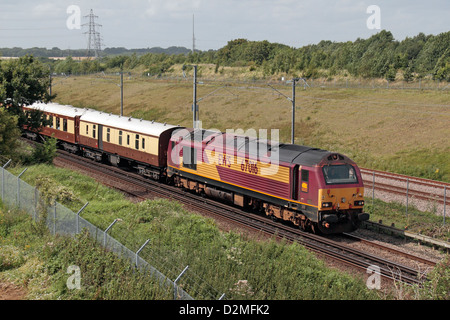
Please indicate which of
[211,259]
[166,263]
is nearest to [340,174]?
[211,259]

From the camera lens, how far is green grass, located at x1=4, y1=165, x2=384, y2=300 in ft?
43.0

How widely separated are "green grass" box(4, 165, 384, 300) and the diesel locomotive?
3063 mm

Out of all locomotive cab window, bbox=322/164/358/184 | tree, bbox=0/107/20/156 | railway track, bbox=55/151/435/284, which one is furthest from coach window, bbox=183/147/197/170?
tree, bbox=0/107/20/156

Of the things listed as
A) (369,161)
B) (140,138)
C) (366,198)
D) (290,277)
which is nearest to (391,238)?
(366,198)

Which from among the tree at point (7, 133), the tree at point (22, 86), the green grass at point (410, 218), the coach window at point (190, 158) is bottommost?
the green grass at point (410, 218)

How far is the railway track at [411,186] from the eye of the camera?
28.6 meters

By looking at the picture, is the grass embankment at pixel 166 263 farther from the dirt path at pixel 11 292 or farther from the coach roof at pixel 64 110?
the coach roof at pixel 64 110

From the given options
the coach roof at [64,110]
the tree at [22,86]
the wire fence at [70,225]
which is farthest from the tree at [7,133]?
the coach roof at [64,110]

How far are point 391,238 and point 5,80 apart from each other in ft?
82.7

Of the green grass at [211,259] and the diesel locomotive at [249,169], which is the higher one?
the diesel locomotive at [249,169]

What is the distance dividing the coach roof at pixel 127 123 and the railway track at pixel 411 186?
1325 cm

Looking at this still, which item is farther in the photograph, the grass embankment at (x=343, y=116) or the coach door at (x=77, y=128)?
the grass embankment at (x=343, y=116)

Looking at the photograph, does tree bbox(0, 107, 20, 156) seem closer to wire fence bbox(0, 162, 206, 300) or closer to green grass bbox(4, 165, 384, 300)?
wire fence bbox(0, 162, 206, 300)
